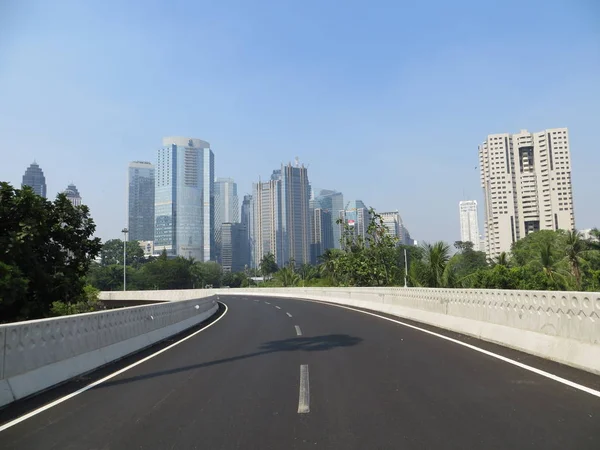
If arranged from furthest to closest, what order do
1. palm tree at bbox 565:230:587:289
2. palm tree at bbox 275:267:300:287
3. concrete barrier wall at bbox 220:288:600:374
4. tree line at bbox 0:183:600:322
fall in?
1. palm tree at bbox 275:267:300:287
2. palm tree at bbox 565:230:587:289
3. tree line at bbox 0:183:600:322
4. concrete barrier wall at bbox 220:288:600:374

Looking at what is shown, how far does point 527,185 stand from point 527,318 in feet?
569

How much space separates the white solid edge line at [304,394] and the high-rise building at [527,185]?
16621 cm

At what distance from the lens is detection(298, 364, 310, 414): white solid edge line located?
6.18 m

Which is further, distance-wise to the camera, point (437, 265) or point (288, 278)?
point (288, 278)

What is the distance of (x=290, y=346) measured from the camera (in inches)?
480

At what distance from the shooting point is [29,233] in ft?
54.4

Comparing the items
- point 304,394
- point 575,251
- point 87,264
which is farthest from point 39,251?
point 575,251

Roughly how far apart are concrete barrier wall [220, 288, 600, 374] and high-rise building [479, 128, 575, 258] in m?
157

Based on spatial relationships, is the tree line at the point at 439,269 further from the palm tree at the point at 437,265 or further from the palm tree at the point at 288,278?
the palm tree at the point at 288,278

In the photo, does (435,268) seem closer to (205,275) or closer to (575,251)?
(575,251)

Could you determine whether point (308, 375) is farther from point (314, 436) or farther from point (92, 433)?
point (92, 433)

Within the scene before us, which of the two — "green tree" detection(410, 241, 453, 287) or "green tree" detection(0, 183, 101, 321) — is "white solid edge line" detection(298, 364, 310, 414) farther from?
"green tree" detection(410, 241, 453, 287)

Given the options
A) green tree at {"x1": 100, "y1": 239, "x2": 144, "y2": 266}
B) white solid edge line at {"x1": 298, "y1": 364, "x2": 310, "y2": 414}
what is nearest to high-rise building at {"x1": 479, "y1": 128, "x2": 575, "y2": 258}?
green tree at {"x1": 100, "y1": 239, "x2": 144, "y2": 266}

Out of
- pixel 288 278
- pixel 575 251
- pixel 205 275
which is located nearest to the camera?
pixel 575 251
